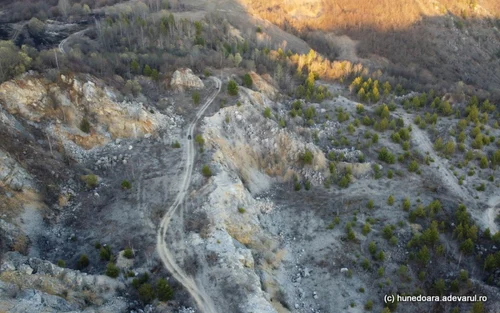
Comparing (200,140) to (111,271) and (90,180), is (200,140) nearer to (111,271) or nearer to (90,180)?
(90,180)

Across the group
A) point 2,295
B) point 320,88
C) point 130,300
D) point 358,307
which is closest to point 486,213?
point 358,307

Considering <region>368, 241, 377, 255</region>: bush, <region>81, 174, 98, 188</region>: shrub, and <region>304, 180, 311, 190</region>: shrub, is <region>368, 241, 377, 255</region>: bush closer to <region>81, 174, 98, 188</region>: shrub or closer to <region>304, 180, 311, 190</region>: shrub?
<region>304, 180, 311, 190</region>: shrub

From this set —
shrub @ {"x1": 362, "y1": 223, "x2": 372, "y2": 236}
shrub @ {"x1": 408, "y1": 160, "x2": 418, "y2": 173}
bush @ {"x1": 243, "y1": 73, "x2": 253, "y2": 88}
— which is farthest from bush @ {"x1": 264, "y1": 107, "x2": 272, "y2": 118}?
shrub @ {"x1": 362, "y1": 223, "x2": 372, "y2": 236}

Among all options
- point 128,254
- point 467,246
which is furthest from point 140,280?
point 467,246

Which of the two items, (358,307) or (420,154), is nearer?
(358,307)

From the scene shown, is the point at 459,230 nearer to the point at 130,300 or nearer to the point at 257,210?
the point at 257,210

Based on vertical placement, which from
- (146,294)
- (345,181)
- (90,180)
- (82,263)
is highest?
(146,294)
